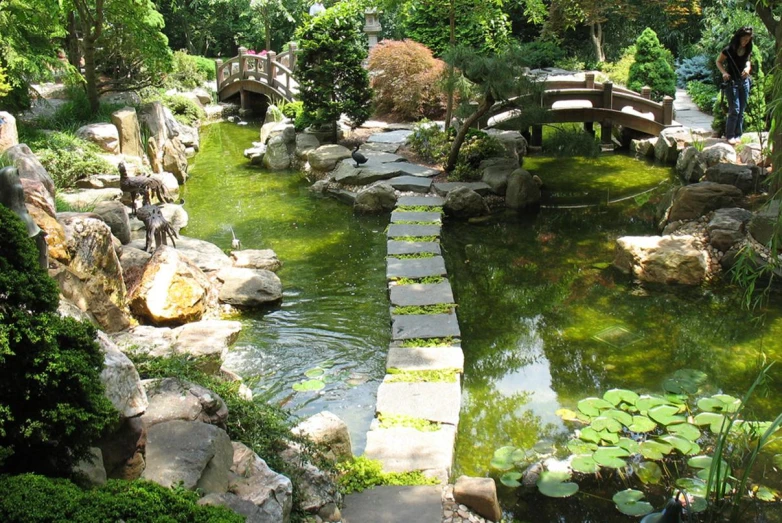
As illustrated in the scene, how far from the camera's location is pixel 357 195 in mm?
11680

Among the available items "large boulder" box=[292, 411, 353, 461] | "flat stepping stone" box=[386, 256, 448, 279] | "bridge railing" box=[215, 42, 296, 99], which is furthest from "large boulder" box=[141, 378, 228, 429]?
"bridge railing" box=[215, 42, 296, 99]

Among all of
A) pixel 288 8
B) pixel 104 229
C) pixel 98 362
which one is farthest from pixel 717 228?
pixel 288 8

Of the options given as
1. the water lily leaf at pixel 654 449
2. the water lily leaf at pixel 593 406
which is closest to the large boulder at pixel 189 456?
the water lily leaf at pixel 654 449

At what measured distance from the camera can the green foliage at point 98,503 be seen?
244 cm

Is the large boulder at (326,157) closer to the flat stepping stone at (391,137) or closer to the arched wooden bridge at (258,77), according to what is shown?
the flat stepping stone at (391,137)

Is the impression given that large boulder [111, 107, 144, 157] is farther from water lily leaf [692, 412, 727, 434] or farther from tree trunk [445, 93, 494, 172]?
water lily leaf [692, 412, 727, 434]

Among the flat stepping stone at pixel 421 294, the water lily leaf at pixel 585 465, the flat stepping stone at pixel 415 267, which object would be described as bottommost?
the water lily leaf at pixel 585 465

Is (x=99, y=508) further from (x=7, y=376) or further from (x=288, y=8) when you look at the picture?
(x=288, y=8)

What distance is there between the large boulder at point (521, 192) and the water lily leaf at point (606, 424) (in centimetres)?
594

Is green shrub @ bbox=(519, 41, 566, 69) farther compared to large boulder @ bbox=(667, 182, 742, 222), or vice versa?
green shrub @ bbox=(519, 41, 566, 69)

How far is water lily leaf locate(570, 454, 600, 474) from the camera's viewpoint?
510cm

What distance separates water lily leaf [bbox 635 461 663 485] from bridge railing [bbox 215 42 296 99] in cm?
1395

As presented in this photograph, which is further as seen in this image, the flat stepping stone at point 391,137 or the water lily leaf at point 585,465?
the flat stepping stone at point 391,137

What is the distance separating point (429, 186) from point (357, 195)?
1.10 m
